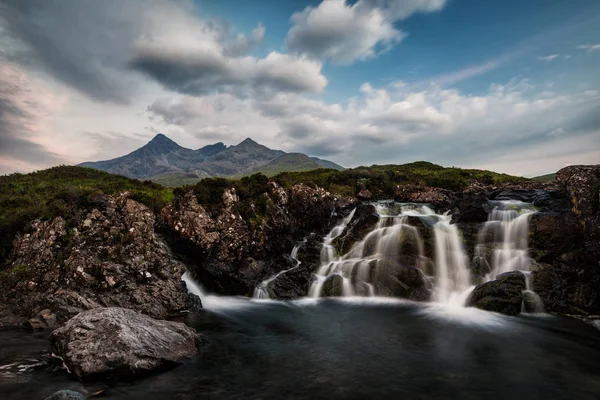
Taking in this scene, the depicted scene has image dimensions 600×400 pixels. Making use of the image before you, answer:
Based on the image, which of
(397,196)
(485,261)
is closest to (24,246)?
(485,261)

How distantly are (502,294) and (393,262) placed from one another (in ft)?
25.1

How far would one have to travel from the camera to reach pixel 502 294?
66.7 ft

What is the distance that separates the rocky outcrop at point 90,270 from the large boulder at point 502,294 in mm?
19691

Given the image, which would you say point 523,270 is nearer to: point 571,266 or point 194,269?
point 571,266

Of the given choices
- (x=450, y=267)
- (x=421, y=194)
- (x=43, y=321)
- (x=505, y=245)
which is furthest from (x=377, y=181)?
(x=43, y=321)

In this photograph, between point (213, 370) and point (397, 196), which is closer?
point (213, 370)

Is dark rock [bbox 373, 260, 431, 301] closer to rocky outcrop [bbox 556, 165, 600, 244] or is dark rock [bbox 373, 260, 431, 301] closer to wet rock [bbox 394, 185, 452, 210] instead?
rocky outcrop [bbox 556, 165, 600, 244]

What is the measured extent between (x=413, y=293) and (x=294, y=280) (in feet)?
31.2

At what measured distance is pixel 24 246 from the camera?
20500mm

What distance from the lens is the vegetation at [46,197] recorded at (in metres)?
21.7

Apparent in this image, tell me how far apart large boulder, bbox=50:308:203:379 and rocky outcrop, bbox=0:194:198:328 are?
21.1ft

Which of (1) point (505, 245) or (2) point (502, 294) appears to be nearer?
(2) point (502, 294)

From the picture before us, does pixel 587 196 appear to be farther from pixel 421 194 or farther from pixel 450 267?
pixel 421 194

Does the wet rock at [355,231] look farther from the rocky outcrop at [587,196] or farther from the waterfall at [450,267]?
the rocky outcrop at [587,196]
